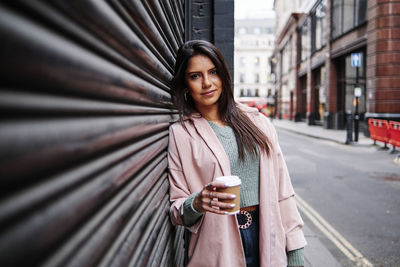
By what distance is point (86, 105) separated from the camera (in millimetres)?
720

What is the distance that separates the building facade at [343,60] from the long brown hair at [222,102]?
47.4 feet

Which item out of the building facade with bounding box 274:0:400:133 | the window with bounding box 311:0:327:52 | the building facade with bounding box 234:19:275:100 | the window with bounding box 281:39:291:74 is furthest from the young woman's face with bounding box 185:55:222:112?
the building facade with bounding box 234:19:275:100

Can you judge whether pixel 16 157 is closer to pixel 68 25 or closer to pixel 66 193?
pixel 66 193

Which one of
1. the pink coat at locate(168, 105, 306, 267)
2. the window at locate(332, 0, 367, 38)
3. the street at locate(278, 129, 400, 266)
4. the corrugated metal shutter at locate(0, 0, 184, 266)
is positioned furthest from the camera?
the window at locate(332, 0, 367, 38)

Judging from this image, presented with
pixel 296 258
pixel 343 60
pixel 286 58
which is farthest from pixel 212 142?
pixel 286 58

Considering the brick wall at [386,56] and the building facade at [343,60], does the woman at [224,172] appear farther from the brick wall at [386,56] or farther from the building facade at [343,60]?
the brick wall at [386,56]

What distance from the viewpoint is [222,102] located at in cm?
217

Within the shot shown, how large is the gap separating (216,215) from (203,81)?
0.85m

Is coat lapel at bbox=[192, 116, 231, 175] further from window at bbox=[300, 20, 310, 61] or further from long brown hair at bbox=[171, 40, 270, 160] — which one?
window at bbox=[300, 20, 310, 61]

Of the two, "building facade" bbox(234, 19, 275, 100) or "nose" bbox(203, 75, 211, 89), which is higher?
"building facade" bbox(234, 19, 275, 100)

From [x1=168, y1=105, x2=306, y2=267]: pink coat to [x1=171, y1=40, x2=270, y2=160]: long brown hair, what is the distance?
0.36ft

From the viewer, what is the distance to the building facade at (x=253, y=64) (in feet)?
258

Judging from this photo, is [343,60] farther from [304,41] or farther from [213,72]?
[213,72]

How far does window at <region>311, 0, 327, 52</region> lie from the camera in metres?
24.1
